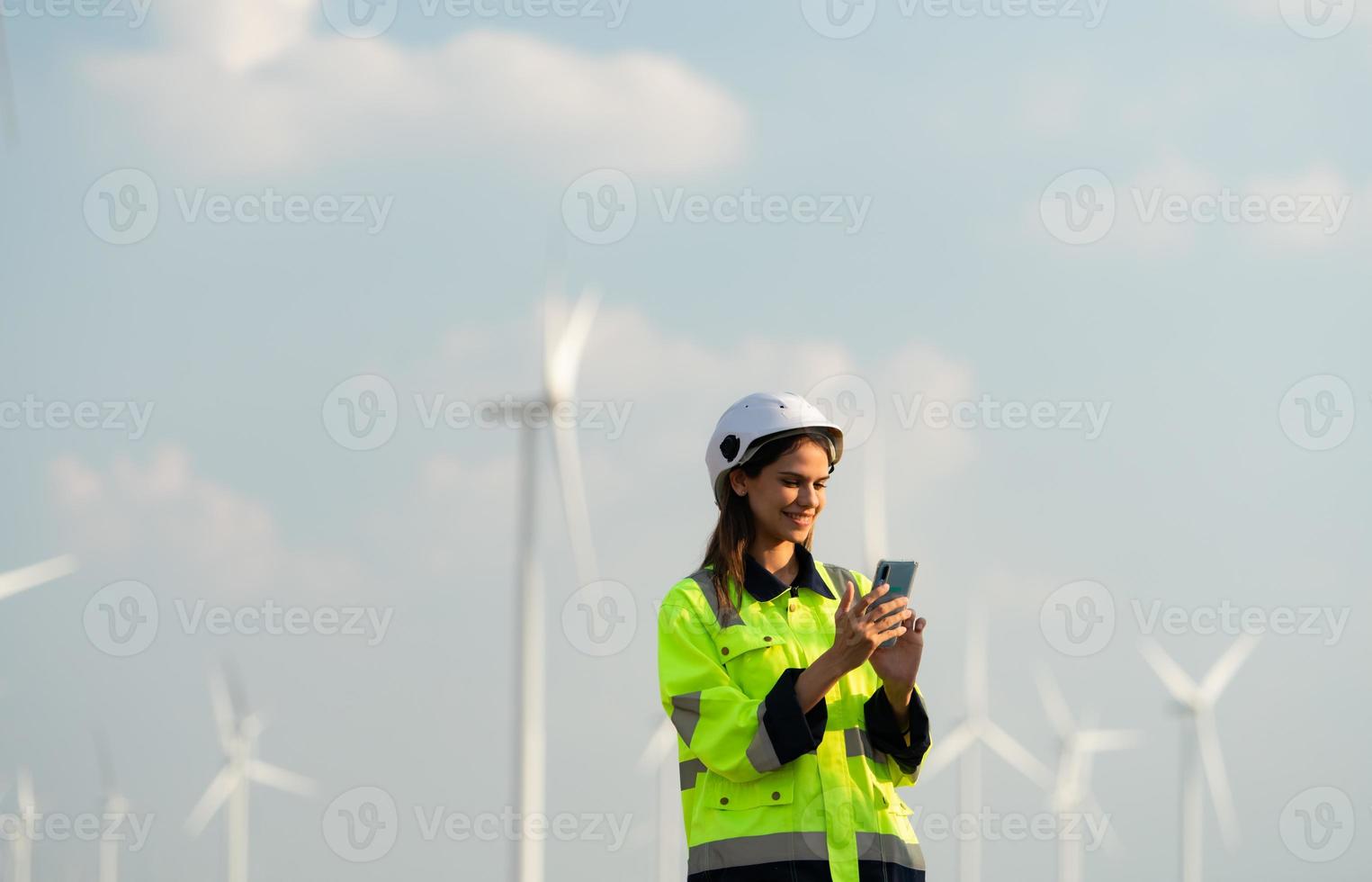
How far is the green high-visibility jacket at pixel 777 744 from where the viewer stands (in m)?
6.92

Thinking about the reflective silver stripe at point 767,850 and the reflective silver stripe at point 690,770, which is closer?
the reflective silver stripe at point 767,850

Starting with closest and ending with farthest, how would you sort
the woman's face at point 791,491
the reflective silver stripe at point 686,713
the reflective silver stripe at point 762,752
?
the reflective silver stripe at point 762,752
the reflective silver stripe at point 686,713
the woman's face at point 791,491

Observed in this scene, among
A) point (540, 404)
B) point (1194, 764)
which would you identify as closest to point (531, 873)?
point (540, 404)

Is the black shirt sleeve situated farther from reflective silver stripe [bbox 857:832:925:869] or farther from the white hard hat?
the white hard hat

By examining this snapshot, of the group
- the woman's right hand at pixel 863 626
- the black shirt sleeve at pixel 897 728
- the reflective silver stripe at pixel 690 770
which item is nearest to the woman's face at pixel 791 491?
the woman's right hand at pixel 863 626

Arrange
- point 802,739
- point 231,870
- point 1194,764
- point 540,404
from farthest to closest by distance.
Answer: point 231,870 < point 1194,764 < point 540,404 < point 802,739

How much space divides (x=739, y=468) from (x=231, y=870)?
40622mm

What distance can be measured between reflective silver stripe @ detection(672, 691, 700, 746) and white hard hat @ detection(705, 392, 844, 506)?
0.89 metres

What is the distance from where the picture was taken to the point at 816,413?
7441 mm

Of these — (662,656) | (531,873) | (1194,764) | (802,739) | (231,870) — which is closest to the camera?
(802,739)

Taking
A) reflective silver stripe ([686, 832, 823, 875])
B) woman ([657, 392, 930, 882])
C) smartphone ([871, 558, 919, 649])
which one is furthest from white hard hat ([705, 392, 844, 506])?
reflective silver stripe ([686, 832, 823, 875])

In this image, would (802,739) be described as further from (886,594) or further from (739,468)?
(739,468)

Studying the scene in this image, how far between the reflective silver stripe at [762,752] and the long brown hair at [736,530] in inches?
21.6

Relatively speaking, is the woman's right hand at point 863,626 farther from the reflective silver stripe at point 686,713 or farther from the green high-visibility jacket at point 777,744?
the reflective silver stripe at point 686,713
